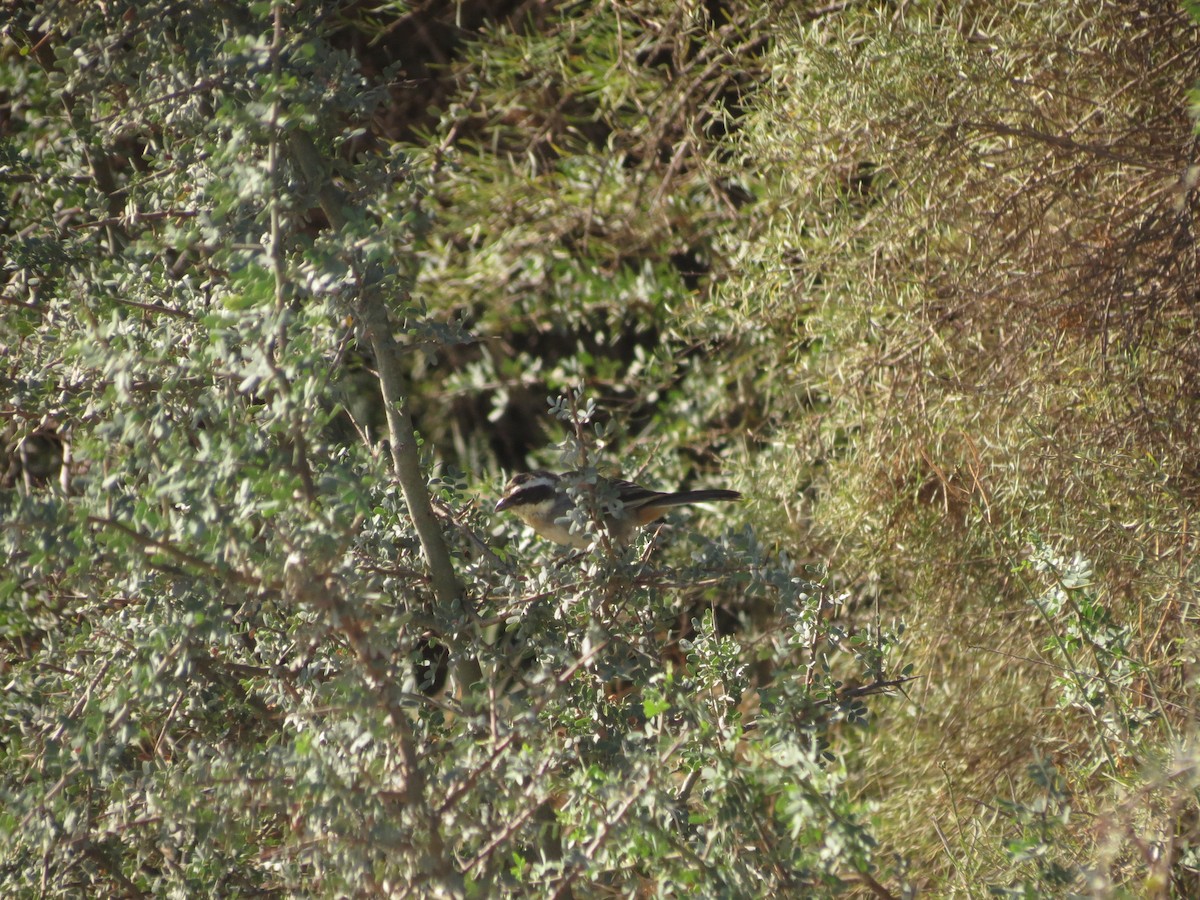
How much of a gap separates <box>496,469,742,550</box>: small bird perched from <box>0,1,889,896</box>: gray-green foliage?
1.91ft

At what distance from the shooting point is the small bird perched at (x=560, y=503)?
14.1 feet

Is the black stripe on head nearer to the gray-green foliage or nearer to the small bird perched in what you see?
the small bird perched

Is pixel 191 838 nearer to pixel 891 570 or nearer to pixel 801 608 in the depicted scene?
pixel 801 608

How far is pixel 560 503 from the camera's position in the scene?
4.54 m

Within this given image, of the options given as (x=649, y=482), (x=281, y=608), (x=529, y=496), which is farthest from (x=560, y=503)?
(x=281, y=608)

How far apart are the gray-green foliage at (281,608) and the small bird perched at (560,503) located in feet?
1.91

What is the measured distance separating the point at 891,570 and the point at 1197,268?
1.67 meters

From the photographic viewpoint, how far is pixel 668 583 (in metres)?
3.18

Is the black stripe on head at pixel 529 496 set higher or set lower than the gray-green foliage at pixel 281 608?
lower

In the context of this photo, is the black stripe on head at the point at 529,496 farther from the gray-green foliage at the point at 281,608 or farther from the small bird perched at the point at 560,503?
the gray-green foliage at the point at 281,608

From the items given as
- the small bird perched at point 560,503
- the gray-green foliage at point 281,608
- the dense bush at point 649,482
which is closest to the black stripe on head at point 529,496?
the small bird perched at point 560,503

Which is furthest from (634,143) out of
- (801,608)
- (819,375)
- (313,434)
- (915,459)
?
(313,434)

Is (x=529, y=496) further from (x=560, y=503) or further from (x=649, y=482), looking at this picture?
(x=649, y=482)

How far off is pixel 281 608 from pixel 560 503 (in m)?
1.68
